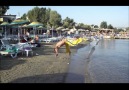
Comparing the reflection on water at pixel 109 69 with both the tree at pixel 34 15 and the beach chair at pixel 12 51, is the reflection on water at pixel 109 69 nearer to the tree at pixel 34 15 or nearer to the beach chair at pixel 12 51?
the beach chair at pixel 12 51

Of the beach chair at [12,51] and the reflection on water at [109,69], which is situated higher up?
the beach chair at [12,51]

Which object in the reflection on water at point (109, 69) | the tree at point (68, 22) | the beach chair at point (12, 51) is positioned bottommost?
the reflection on water at point (109, 69)

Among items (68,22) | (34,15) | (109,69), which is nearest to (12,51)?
(109,69)

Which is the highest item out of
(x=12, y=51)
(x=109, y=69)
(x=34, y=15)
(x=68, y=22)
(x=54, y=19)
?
(x=34, y=15)

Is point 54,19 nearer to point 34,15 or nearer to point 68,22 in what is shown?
point 34,15

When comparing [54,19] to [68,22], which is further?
[68,22]

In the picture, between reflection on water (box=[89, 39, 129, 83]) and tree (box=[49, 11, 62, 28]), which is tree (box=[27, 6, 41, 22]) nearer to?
tree (box=[49, 11, 62, 28])

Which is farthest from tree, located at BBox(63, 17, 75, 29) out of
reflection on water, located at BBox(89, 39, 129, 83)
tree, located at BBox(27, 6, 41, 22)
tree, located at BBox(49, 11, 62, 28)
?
reflection on water, located at BBox(89, 39, 129, 83)

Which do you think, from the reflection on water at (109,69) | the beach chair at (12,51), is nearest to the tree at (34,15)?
the reflection on water at (109,69)

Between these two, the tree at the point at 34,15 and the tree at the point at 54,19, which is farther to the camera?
the tree at the point at 54,19
